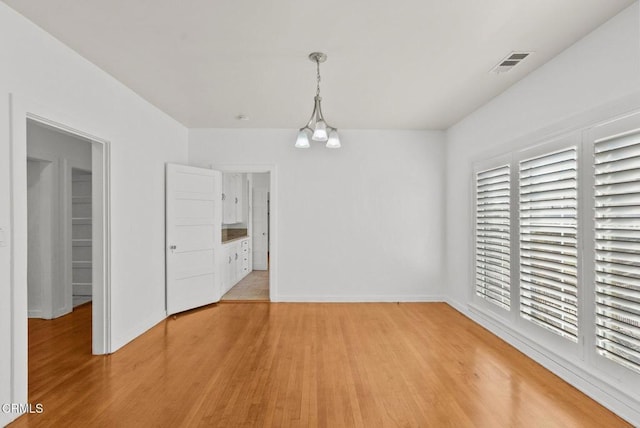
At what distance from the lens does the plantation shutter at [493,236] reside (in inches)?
138

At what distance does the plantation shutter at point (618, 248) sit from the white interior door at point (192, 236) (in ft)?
14.2

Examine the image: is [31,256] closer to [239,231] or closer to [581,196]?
[239,231]

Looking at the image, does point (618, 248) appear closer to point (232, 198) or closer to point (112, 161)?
point (112, 161)

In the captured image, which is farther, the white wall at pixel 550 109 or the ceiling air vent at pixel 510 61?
the ceiling air vent at pixel 510 61

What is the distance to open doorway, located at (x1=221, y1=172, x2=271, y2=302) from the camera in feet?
18.5

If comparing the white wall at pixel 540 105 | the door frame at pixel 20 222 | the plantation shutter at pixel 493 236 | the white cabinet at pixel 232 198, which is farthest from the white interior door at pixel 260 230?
the door frame at pixel 20 222

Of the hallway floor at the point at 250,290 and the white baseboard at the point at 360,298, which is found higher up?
the white baseboard at the point at 360,298

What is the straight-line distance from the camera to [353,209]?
201 inches

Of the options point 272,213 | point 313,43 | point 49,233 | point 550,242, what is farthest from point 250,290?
point 550,242

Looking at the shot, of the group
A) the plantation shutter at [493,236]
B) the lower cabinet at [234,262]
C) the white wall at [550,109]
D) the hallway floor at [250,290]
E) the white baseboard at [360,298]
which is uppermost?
the white wall at [550,109]

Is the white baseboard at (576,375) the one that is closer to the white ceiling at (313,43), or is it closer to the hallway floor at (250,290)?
the white ceiling at (313,43)

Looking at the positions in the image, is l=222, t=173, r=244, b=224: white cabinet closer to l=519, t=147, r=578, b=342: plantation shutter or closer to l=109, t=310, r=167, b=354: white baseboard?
l=109, t=310, r=167, b=354: white baseboard

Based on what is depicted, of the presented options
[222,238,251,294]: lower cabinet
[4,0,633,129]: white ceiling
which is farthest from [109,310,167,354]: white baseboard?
[4,0,633,129]: white ceiling

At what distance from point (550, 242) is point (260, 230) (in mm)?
6300
